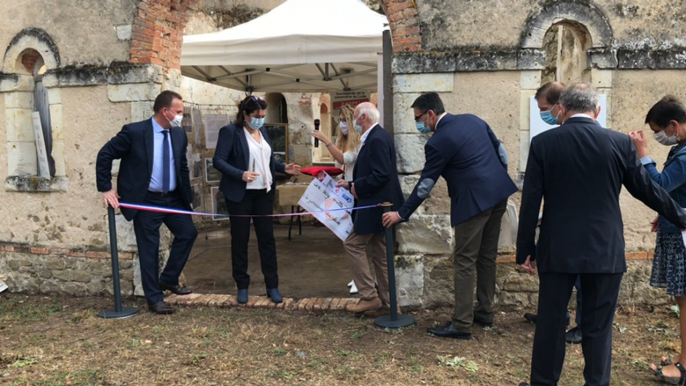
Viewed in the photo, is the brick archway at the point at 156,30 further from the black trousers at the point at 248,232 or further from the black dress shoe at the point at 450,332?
the black dress shoe at the point at 450,332

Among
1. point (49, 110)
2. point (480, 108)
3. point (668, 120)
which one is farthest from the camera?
point (49, 110)

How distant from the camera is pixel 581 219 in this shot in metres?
3.14

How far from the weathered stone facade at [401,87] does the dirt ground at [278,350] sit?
2.26ft

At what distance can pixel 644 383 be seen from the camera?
12.6 feet

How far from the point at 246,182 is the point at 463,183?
6.77 ft

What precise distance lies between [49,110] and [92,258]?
69.5 inches

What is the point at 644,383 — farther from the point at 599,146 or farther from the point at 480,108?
the point at 480,108

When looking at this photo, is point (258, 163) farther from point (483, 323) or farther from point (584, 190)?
point (584, 190)

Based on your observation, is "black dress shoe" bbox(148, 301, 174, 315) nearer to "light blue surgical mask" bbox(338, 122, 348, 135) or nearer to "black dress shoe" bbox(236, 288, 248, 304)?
"black dress shoe" bbox(236, 288, 248, 304)

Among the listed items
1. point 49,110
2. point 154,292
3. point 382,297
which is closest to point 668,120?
point 382,297

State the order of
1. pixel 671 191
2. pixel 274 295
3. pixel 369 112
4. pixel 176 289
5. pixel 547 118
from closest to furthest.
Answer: pixel 671 191
pixel 547 118
pixel 369 112
pixel 274 295
pixel 176 289

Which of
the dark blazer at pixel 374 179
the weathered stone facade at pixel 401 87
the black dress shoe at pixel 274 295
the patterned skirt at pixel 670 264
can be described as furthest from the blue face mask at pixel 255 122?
the patterned skirt at pixel 670 264

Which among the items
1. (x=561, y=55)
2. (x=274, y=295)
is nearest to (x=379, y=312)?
(x=274, y=295)

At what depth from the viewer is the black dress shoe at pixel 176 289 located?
5.51m
